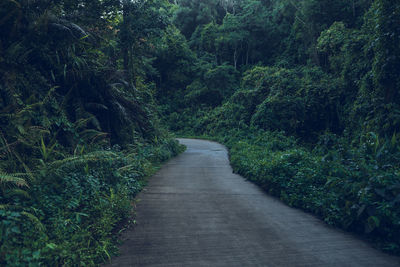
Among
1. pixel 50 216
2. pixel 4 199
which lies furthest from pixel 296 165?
pixel 4 199

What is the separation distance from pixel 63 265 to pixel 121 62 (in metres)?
15.3

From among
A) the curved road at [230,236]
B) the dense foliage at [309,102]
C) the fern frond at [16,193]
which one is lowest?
the curved road at [230,236]

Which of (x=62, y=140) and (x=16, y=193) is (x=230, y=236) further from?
(x=62, y=140)

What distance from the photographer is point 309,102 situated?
53.8 feet

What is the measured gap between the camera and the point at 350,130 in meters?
12.4

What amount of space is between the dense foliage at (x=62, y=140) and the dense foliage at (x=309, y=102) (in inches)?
155

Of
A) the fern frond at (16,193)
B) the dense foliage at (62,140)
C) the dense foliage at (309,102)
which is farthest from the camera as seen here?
the dense foliage at (309,102)

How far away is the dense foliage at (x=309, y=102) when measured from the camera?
5633mm

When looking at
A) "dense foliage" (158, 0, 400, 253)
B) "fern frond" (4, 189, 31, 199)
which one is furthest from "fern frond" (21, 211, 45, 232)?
"dense foliage" (158, 0, 400, 253)

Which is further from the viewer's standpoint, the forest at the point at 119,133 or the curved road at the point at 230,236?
the forest at the point at 119,133

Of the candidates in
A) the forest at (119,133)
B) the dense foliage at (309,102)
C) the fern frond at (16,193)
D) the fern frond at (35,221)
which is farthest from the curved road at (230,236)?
the fern frond at (16,193)

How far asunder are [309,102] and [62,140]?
43.1ft

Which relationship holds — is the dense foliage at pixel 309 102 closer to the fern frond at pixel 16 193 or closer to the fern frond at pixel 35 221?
the fern frond at pixel 35 221

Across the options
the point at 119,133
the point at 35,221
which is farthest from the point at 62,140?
the point at 35,221
